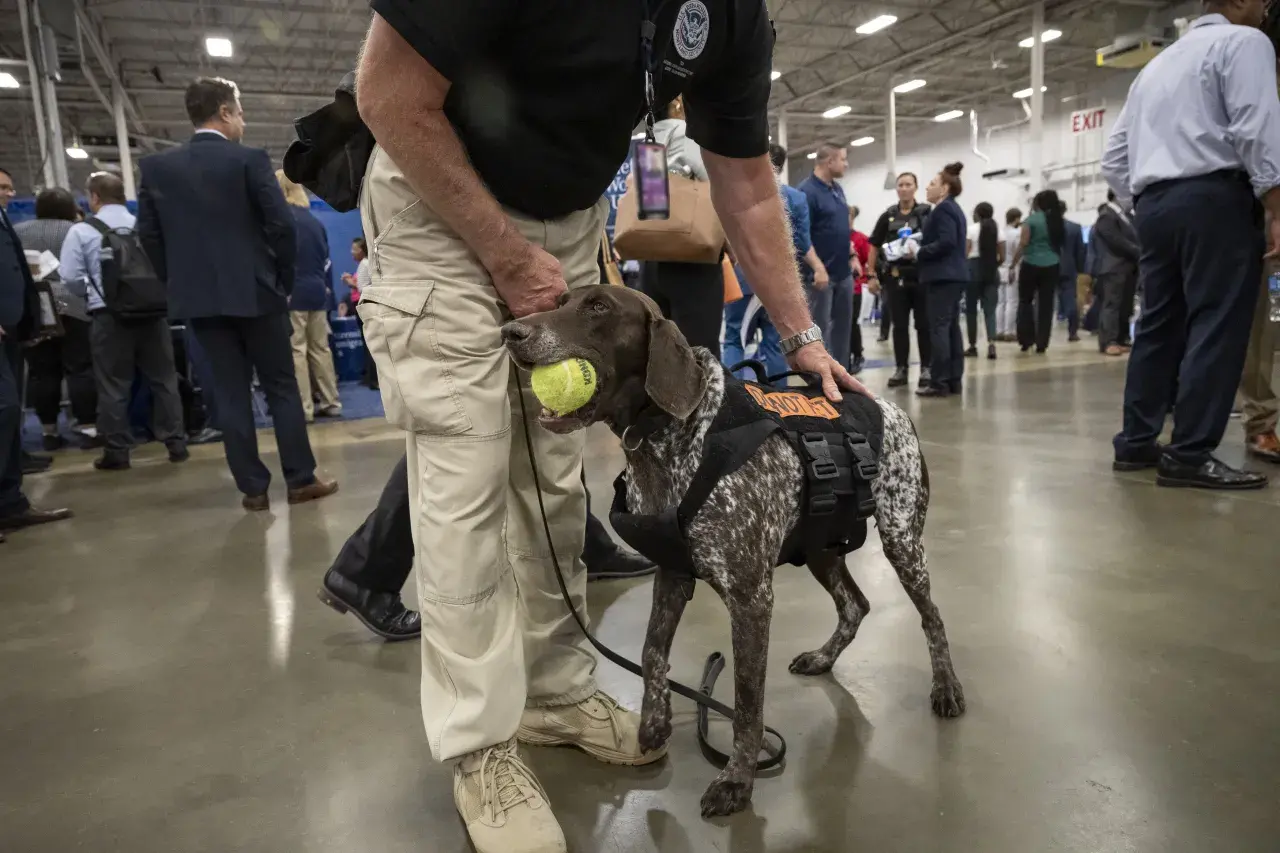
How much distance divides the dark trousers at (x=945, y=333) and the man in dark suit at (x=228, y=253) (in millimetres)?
4921

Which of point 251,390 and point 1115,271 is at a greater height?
point 1115,271

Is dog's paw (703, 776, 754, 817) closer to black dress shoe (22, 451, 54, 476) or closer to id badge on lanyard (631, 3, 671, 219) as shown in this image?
id badge on lanyard (631, 3, 671, 219)

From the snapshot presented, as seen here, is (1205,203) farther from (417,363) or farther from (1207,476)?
(417,363)

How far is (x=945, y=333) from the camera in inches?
261

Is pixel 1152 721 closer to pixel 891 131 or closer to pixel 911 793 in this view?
pixel 911 793

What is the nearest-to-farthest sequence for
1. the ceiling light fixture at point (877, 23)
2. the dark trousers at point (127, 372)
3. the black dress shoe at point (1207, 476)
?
the black dress shoe at point (1207, 476), the dark trousers at point (127, 372), the ceiling light fixture at point (877, 23)

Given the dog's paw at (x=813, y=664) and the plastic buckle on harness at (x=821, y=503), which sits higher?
the plastic buckle on harness at (x=821, y=503)

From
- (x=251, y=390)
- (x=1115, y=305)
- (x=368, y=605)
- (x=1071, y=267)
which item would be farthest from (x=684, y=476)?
(x=1071, y=267)

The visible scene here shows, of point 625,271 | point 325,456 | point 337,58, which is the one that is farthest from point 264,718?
point 337,58

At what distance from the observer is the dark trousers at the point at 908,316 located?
276 inches

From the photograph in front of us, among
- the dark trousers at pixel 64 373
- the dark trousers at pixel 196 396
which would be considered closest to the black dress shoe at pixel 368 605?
the dark trousers at pixel 196 396

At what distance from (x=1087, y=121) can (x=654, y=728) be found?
68.4ft

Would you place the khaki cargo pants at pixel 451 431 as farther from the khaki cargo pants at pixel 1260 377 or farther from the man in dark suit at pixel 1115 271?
the man in dark suit at pixel 1115 271

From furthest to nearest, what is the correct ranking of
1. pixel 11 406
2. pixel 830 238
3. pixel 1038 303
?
pixel 1038 303
pixel 830 238
pixel 11 406
